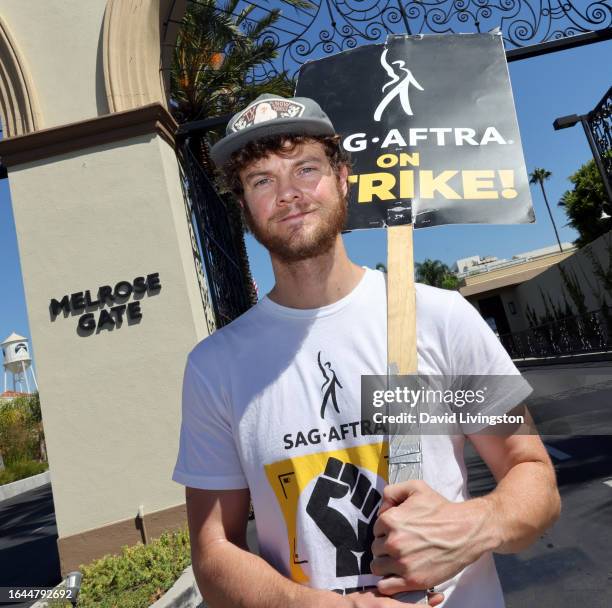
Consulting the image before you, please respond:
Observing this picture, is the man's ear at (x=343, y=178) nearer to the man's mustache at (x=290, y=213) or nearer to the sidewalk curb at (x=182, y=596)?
the man's mustache at (x=290, y=213)

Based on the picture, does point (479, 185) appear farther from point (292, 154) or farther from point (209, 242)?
point (209, 242)

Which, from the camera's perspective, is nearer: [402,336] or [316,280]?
[402,336]

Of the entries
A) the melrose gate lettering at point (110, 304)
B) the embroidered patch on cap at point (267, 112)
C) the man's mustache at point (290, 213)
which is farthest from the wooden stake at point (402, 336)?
the melrose gate lettering at point (110, 304)

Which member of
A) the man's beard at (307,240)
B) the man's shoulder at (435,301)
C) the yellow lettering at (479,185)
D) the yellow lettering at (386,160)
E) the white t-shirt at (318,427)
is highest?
the yellow lettering at (386,160)

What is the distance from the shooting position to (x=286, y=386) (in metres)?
1.56

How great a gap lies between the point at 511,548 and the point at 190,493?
2.66 ft

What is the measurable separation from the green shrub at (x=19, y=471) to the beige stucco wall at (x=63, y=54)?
2500cm

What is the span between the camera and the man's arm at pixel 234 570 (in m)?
1.31

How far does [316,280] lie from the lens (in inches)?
66.3

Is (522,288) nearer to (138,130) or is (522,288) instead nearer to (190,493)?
(138,130)

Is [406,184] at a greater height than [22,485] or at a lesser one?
greater

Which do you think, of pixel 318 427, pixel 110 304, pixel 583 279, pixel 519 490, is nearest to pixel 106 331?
pixel 110 304

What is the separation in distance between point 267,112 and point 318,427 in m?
0.87

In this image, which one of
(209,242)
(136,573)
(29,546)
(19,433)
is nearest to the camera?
(136,573)
